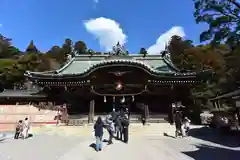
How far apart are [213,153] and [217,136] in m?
5.53

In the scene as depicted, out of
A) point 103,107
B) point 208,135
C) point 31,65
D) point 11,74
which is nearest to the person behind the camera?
point 208,135

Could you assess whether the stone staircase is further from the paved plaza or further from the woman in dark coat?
the woman in dark coat

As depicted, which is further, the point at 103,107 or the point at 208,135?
the point at 103,107

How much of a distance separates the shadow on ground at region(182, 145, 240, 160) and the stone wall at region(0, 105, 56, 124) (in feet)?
41.7

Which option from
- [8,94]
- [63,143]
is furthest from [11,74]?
[63,143]

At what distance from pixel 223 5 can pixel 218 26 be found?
162 centimetres

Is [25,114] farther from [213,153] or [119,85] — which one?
[213,153]

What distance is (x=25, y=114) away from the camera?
819 inches

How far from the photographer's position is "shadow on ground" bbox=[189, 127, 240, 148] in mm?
A: 13794

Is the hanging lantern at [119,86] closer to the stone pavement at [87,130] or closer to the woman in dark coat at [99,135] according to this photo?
the stone pavement at [87,130]

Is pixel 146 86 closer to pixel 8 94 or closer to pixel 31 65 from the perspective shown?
pixel 8 94

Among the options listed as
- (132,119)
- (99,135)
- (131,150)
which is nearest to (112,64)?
(132,119)

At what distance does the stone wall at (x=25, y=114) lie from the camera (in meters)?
20.3

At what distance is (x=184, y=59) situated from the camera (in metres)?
48.6
